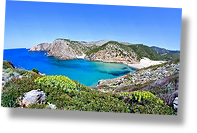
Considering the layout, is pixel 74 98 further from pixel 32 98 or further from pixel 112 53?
pixel 112 53

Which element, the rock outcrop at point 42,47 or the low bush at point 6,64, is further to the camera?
the rock outcrop at point 42,47

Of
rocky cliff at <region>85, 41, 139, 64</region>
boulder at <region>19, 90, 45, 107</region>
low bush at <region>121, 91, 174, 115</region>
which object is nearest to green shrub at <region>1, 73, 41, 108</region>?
boulder at <region>19, 90, 45, 107</region>

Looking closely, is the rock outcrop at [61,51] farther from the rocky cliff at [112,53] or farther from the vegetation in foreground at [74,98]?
the vegetation in foreground at [74,98]

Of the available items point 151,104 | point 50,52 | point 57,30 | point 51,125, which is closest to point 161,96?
point 151,104

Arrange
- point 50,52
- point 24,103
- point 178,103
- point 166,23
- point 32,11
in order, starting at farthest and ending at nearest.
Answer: point 50,52 → point 32,11 → point 166,23 → point 24,103 → point 178,103

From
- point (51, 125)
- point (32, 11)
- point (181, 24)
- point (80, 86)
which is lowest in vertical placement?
point (51, 125)

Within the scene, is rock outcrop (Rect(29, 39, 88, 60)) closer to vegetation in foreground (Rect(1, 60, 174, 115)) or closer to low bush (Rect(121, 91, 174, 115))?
vegetation in foreground (Rect(1, 60, 174, 115))

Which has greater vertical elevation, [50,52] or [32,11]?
[32,11]

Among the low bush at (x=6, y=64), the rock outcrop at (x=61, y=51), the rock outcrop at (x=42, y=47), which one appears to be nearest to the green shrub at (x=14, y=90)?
the low bush at (x=6, y=64)

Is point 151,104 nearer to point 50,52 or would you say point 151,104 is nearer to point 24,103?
point 24,103
